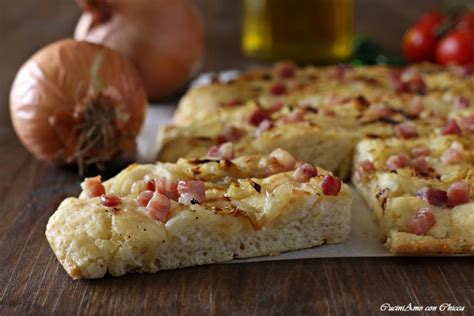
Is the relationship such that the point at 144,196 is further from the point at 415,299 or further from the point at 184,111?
the point at 184,111

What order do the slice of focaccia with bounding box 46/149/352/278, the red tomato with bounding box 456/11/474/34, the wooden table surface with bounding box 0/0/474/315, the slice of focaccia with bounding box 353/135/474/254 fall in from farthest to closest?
the red tomato with bounding box 456/11/474/34, the slice of focaccia with bounding box 353/135/474/254, the slice of focaccia with bounding box 46/149/352/278, the wooden table surface with bounding box 0/0/474/315

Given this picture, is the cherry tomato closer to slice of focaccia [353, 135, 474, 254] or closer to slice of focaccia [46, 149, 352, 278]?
slice of focaccia [353, 135, 474, 254]

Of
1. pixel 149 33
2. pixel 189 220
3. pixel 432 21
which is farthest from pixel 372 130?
pixel 432 21

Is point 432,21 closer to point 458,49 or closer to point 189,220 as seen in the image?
point 458,49

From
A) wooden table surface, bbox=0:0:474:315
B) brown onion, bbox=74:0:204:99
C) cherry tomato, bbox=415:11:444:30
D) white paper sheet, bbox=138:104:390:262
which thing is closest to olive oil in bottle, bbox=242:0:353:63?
cherry tomato, bbox=415:11:444:30

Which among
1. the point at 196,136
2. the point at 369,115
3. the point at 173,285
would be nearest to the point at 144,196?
the point at 173,285
